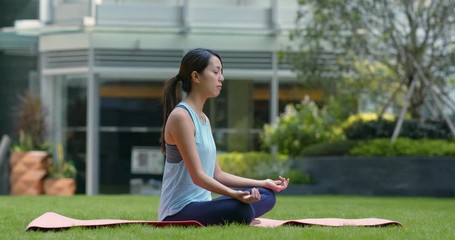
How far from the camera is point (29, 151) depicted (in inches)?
A: 1152

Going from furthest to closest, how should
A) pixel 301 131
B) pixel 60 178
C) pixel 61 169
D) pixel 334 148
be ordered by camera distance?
pixel 61 169 → pixel 60 178 → pixel 301 131 → pixel 334 148

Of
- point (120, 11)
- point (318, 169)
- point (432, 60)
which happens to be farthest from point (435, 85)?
point (120, 11)

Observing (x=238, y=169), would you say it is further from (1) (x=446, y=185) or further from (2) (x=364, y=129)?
(1) (x=446, y=185)

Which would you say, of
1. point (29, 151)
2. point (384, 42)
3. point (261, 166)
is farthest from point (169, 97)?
point (29, 151)

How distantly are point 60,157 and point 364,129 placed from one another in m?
8.52

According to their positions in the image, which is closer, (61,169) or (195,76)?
(195,76)

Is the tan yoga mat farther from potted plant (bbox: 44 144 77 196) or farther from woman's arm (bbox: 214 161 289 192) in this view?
potted plant (bbox: 44 144 77 196)

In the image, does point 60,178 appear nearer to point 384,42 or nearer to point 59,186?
point 59,186

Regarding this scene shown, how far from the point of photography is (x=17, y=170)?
29.0m

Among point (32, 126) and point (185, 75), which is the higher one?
point (185, 75)

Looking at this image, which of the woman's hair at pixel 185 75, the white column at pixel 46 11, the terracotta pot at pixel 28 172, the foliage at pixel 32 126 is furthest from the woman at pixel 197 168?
the white column at pixel 46 11

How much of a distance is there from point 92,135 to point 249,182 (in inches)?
797

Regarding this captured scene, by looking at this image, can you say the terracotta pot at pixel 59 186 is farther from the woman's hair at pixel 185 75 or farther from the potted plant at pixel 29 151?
the woman's hair at pixel 185 75

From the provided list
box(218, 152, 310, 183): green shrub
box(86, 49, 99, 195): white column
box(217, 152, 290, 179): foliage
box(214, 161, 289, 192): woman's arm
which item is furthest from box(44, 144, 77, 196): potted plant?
box(214, 161, 289, 192): woman's arm
